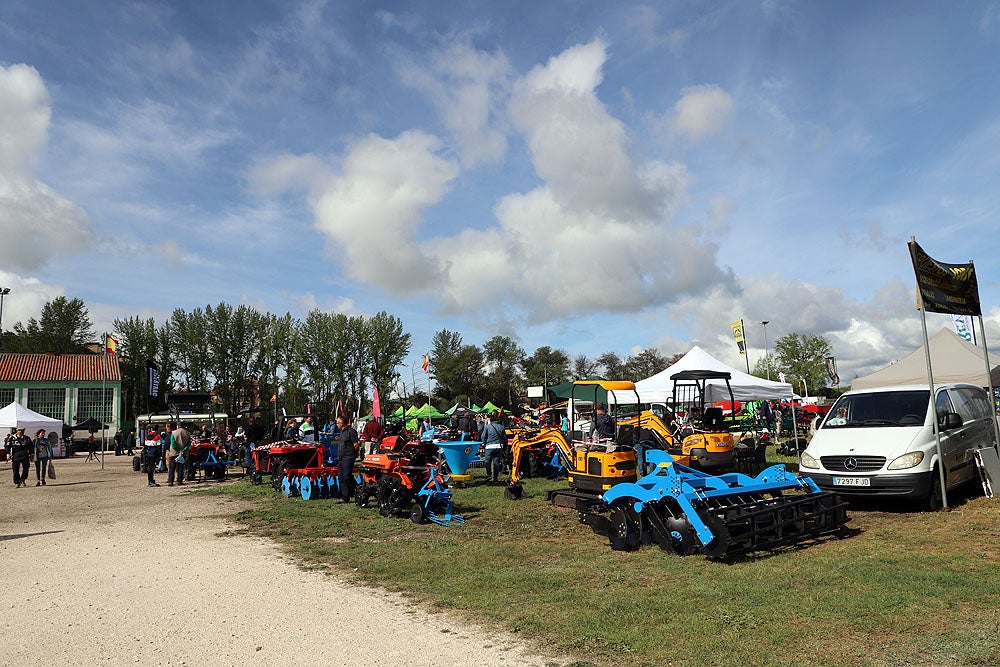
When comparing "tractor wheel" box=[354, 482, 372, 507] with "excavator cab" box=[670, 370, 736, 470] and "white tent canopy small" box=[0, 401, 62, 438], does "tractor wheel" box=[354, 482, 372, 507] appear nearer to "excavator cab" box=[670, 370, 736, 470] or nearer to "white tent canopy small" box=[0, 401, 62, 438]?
"excavator cab" box=[670, 370, 736, 470]

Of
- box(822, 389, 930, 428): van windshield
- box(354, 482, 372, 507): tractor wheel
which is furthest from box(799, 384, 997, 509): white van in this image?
box(354, 482, 372, 507): tractor wheel

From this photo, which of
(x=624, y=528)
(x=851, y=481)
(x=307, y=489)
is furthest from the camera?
(x=307, y=489)

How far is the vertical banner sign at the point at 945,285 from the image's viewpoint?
9648mm

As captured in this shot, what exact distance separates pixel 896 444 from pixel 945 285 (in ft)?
9.15

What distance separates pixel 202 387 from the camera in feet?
194

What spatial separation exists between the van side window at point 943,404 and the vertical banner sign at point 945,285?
129cm

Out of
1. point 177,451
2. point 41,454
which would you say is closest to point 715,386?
point 177,451

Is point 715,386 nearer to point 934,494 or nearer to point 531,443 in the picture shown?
point 531,443

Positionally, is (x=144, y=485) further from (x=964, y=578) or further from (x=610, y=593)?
(x=964, y=578)

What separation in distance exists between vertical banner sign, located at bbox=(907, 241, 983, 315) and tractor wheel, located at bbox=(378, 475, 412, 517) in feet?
27.9

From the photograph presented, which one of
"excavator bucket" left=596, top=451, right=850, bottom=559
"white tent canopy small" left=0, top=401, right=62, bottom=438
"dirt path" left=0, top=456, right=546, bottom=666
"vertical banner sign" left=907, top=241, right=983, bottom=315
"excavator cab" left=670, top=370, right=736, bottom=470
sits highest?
"vertical banner sign" left=907, top=241, right=983, bottom=315

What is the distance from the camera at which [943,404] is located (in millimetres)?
10102

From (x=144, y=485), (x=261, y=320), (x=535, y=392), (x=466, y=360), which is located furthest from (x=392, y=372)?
(x=144, y=485)

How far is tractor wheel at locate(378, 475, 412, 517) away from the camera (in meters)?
10.9
